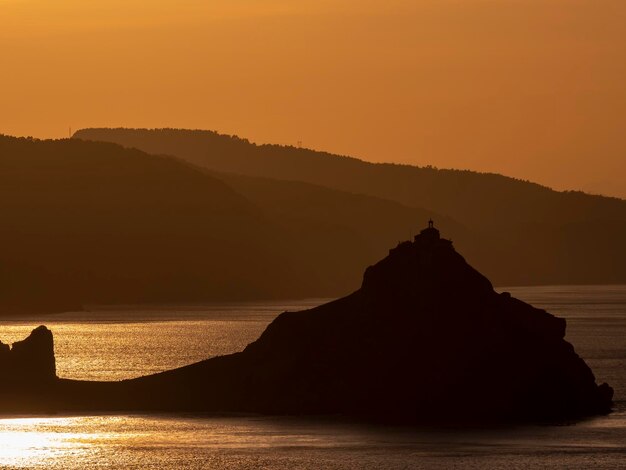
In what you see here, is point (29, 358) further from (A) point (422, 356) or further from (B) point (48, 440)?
(A) point (422, 356)

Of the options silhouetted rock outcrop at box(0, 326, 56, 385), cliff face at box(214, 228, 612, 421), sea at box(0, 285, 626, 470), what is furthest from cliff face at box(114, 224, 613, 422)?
silhouetted rock outcrop at box(0, 326, 56, 385)

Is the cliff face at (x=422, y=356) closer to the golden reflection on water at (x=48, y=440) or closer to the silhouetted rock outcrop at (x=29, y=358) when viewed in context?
the golden reflection on water at (x=48, y=440)

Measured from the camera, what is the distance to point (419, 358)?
10381cm

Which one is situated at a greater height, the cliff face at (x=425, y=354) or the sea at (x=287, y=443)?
the cliff face at (x=425, y=354)

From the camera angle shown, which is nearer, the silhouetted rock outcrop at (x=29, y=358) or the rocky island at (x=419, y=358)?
the rocky island at (x=419, y=358)

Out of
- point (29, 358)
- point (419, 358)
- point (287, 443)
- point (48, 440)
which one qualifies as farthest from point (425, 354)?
point (29, 358)

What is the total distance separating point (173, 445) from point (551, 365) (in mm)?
20669

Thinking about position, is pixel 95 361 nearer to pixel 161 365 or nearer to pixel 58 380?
pixel 161 365

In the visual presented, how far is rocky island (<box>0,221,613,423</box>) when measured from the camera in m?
104

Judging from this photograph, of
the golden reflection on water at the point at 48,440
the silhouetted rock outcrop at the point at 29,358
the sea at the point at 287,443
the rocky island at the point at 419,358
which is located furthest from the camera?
the silhouetted rock outcrop at the point at 29,358

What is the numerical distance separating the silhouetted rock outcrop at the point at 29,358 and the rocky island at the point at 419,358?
952cm

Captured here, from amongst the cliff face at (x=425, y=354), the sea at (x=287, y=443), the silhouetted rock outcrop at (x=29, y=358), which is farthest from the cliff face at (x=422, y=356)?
the silhouetted rock outcrop at (x=29, y=358)

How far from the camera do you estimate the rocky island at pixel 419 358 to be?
341 feet

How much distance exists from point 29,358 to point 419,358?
2331 cm
